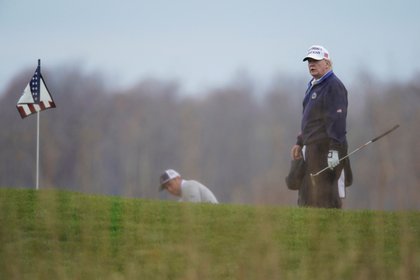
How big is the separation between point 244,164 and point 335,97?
3.04m

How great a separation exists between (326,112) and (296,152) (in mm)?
615

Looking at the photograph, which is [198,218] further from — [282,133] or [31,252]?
[282,133]

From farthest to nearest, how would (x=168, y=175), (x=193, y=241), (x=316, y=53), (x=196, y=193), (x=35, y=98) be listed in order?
(x=35, y=98) → (x=168, y=175) → (x=196, y=193) → (x=316, y=53) → (x=193, y=241)

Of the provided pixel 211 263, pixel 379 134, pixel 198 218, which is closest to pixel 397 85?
pixel 379 134

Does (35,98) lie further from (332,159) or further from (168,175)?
(332,159)

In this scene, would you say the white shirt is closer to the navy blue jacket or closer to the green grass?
the navy blue jacket

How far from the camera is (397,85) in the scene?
8.10 m

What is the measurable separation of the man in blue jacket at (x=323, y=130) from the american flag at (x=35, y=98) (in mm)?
3388

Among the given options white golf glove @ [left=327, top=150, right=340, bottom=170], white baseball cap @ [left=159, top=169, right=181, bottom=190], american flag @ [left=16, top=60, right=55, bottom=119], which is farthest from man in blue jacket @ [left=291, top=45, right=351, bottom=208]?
american flag @ [left=16, top=60, right=55, bottom=119]

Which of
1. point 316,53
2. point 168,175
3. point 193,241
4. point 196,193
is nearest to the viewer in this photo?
point 193,241

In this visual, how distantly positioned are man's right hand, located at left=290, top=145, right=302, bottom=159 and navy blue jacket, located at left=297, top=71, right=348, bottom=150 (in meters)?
0.17

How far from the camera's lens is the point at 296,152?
12.3m

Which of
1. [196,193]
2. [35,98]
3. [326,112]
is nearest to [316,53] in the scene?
[326,112]

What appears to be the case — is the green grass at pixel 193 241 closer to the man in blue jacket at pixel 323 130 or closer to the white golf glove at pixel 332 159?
the white golf glove at pixel 332 159
